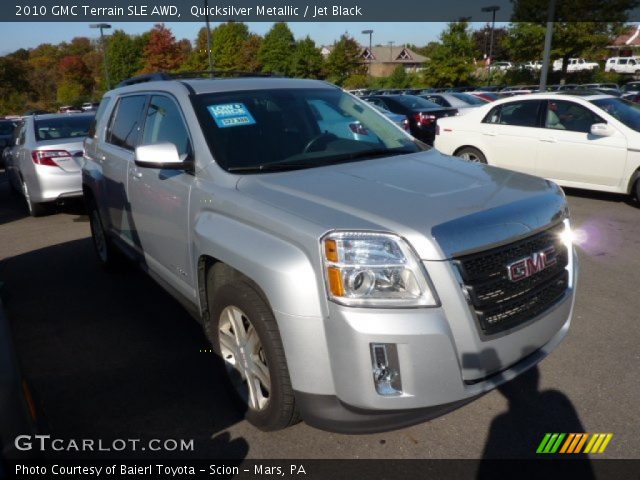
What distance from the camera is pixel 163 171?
3527 millimetres

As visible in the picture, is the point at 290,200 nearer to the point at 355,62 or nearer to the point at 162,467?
the point at 162,467

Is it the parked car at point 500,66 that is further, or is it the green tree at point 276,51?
the parked car at point 500,66

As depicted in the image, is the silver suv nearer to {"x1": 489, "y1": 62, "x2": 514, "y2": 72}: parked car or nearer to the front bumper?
the front bumper

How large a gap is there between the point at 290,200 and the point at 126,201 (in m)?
2.28

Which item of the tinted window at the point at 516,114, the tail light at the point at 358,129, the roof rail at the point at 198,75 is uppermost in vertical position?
the roof rail at the point at 198,75

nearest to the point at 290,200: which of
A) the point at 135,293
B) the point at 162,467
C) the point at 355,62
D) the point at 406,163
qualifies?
the point at 406,163

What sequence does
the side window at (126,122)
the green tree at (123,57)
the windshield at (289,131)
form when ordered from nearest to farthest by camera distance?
the windshield at (289,131), the side window at (126,122), the green tree at (123,57)

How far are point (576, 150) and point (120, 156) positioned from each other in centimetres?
652

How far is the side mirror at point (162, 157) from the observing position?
3154mm

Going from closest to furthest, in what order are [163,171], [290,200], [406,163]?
[290,200] → [406,163] → [163,171]

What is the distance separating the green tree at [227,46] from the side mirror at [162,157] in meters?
43.5

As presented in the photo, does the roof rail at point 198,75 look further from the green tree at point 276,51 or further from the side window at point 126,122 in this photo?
the green tree at point 276,51

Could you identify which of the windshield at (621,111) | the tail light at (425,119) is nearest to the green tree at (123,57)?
the tail light at (425,119)

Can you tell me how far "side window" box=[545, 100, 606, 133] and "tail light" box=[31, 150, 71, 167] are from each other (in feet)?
24.3
